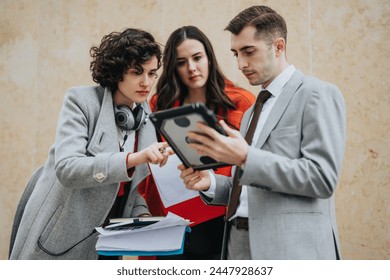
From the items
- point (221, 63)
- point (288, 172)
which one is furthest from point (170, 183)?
point (221, 63)

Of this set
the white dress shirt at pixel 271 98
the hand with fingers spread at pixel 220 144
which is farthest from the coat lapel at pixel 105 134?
the hand with fingers spread at pixel 220 144

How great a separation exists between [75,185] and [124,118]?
14.2 inches

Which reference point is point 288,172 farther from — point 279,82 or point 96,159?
point 96,159

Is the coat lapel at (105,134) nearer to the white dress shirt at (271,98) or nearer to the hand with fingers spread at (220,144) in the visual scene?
the white dress shirt at (271,98)

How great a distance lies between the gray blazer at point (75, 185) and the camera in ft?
5.21

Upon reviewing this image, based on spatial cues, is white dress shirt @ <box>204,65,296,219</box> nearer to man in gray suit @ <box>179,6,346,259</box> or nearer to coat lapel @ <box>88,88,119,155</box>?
man in gray suit @ <box>179,6,346,259</box>

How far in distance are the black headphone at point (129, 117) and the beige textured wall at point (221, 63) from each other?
3.84ft

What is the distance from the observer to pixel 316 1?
2.91 metres

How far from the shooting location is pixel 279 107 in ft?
4.82

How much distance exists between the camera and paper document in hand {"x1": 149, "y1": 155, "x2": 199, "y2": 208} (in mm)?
1793

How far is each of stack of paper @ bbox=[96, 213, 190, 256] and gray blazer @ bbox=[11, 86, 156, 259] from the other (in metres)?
0.17

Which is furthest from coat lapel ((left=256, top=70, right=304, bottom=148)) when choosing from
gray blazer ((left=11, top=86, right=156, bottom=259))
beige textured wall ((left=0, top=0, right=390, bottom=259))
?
beige textured wall ((left=0, top=0, right=390, bottom=259))

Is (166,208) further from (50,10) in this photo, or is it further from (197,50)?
(50,10)

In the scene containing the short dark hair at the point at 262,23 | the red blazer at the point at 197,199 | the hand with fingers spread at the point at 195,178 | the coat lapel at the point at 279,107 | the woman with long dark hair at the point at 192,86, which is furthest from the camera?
the woman with long dark hair at the point at 192,86
